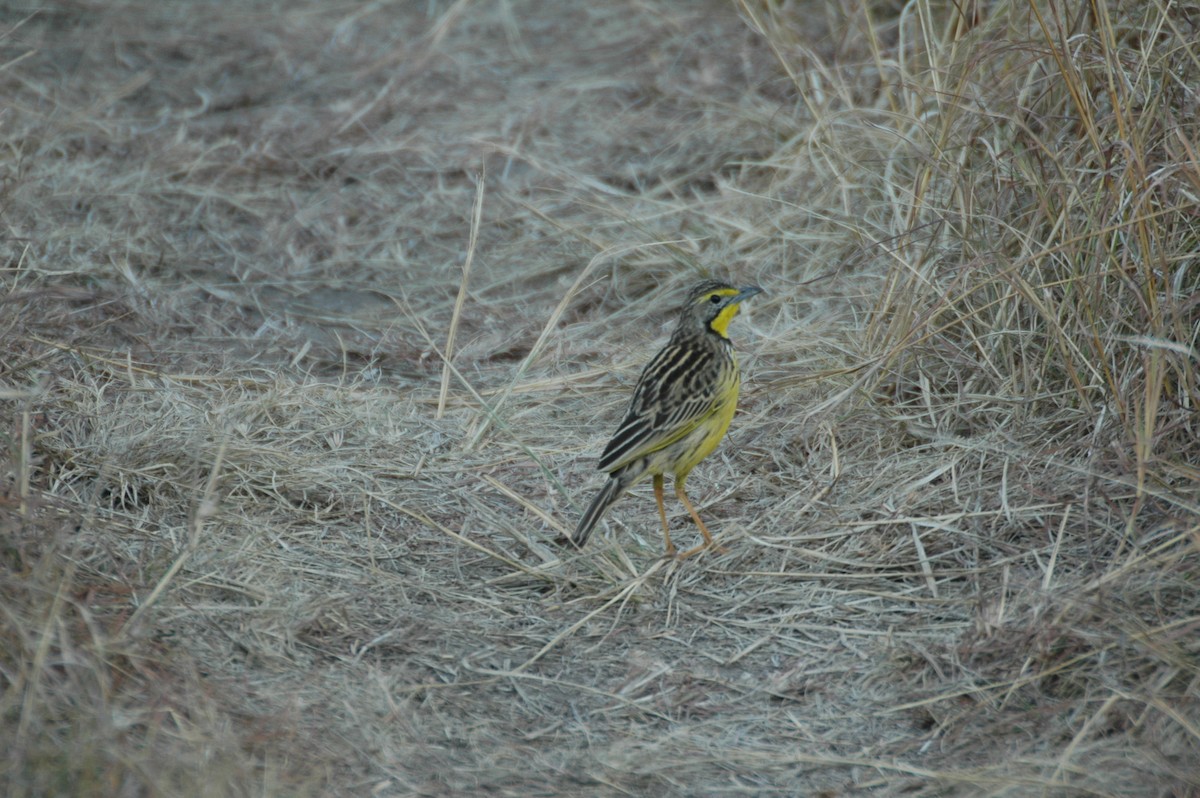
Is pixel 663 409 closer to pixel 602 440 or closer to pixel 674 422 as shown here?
pixel 674 422

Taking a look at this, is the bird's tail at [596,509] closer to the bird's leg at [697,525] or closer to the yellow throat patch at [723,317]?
the bird's leg at [697,525]

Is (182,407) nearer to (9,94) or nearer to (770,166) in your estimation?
(770,166)

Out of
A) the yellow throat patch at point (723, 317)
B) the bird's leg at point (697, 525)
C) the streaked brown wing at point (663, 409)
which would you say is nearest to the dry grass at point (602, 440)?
the bird's leg at point (697, 525)

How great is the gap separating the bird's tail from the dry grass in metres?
0.15

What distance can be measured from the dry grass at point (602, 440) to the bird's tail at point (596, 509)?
0.49 ft

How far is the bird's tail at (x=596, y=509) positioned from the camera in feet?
16.8

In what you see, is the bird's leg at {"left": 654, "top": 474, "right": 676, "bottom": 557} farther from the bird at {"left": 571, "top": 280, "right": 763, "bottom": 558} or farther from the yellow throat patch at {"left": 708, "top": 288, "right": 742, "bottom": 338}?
the yellow throat patch at {"left": 708, "top": 288, "right": 742, "bottom": 338}

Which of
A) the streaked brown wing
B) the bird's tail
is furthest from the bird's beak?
the bird's tail

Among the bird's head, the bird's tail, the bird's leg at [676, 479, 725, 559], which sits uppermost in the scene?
the bird's head

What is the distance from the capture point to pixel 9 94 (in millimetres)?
9625

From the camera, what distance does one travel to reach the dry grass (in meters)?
4.06

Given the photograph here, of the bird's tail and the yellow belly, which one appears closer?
the bird's tail

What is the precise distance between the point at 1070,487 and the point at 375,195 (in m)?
5.41

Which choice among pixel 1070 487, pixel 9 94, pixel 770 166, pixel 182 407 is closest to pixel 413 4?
pixel 9 94
